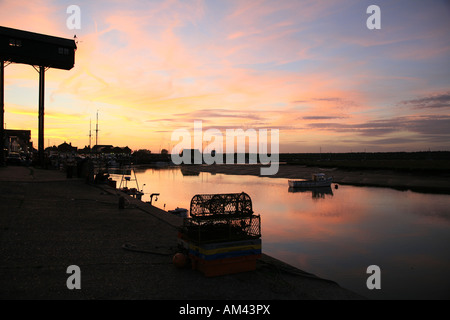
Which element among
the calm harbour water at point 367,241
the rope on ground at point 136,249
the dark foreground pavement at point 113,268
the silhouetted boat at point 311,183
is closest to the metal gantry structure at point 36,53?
the calm harbour water at point 367,241

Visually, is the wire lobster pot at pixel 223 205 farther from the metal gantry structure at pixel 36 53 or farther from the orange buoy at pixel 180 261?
the metal gantry structure at pixel 36 53

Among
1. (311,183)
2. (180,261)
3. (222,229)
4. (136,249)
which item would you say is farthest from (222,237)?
(311,183)

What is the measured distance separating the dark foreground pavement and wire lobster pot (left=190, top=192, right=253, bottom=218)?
2.06m

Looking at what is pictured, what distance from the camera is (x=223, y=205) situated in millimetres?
11508

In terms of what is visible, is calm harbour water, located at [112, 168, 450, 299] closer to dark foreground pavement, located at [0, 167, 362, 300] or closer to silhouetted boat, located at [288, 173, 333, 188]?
dark foreground pavement, located at [0, 167, 362, 300]

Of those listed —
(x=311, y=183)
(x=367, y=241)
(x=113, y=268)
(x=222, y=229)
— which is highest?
(x=222, y=229)

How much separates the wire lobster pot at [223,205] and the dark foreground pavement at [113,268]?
206 centimetres

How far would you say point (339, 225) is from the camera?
2816 centimetres

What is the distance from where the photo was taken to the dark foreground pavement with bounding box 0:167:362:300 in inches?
336

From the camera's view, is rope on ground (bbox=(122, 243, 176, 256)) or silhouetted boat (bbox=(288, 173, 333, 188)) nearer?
rope on ground (bbox=(122, 243, 176, 256))

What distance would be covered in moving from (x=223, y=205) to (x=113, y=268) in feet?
13.9

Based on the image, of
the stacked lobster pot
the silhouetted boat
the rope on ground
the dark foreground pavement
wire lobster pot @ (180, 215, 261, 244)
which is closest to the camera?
the dark foreground pavement

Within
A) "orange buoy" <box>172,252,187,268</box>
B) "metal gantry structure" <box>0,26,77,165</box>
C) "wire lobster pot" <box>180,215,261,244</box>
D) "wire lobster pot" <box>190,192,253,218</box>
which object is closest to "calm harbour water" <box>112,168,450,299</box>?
"wire lobster pot" <box>180,215,261,244</box>

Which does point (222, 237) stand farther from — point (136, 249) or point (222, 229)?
point (136, 249)
